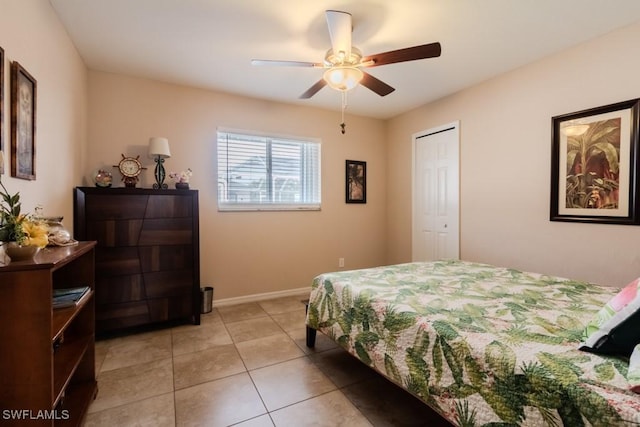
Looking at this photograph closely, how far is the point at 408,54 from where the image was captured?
1.94 m

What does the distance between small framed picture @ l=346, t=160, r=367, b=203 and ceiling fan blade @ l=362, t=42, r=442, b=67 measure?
7.39 feet

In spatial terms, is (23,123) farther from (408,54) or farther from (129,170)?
(408,54)

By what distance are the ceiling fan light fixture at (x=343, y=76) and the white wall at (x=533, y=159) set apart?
1.74 m

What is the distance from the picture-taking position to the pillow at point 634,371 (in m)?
0.87

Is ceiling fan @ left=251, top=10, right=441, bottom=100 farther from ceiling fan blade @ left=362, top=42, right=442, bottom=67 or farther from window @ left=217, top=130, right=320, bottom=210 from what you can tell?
window @ left=217, top=130, right=320, bottom=210

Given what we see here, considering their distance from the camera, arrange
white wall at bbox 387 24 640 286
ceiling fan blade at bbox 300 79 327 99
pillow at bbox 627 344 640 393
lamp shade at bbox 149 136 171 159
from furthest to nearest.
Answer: lamp shade at bbox 149 136 171 159 → ceiling fan blade at bbox 300 79 327 99 → white wall at bbox 387 24 640 286 → pillow at bbox 627 344 640 393

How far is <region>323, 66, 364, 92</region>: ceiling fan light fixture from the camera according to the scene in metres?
2.16

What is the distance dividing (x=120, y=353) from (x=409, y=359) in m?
2.24

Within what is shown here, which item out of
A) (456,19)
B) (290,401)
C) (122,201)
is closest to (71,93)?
(122,201)

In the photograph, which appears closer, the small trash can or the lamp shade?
the lamp shade

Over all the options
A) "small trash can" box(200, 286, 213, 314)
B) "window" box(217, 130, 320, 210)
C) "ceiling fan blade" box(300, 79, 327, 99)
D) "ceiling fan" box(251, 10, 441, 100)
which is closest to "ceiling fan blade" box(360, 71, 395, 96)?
"ceiling fan" box(251, 10, 441, 100)

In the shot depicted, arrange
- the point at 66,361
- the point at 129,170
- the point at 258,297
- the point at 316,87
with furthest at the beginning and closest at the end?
the point at 258,297 < the point at 129,170 < the point at 316,87 < the point at 66,361

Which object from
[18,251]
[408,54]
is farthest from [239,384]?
[408,54]

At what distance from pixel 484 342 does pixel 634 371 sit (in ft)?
1.40
